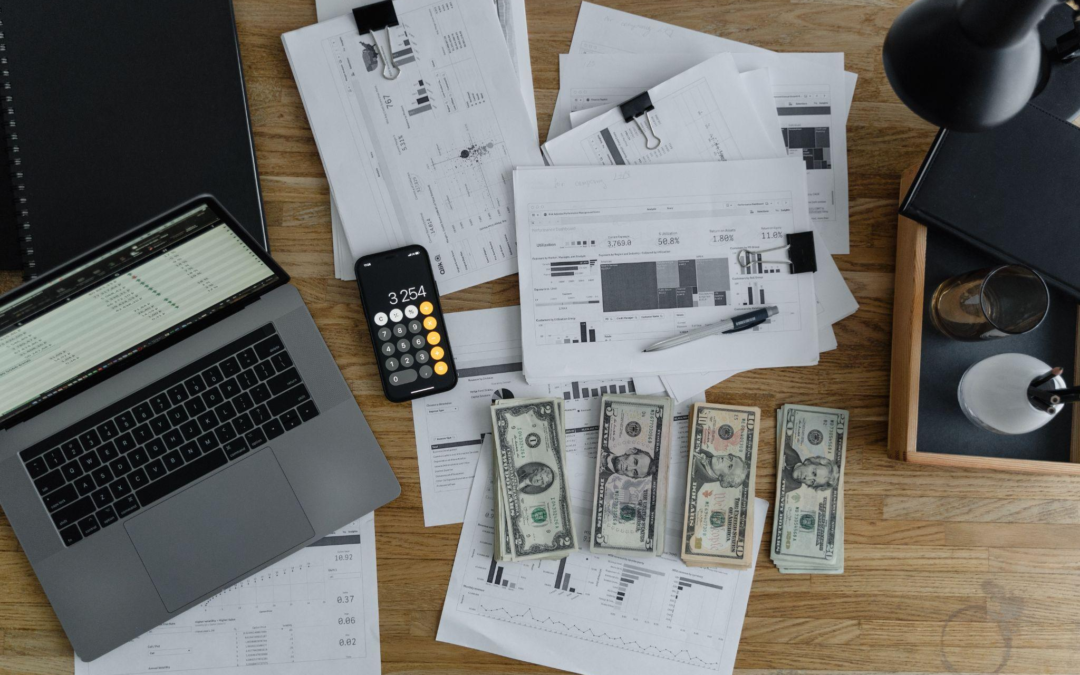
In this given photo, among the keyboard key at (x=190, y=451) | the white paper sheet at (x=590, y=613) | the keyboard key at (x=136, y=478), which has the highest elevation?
the keyboard key at (x=190, y=451)

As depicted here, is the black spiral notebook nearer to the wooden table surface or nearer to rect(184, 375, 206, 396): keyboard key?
the wooden table surface

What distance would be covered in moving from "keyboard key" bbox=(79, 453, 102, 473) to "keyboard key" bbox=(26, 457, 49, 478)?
4 centimetres

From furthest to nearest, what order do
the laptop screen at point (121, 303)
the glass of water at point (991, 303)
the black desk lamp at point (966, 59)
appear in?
the glass of water at point (991, 303)
the laptop screen at point (121, 303)
the black desk lamp at point (966, 59)

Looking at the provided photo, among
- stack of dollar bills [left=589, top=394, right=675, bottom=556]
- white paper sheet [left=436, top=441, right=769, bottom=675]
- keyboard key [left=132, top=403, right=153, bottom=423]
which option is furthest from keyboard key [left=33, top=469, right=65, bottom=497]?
stack of dollar bills [left=589, top=394, right=675, bottom=556]

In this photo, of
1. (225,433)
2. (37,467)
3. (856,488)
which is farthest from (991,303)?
(37,467)

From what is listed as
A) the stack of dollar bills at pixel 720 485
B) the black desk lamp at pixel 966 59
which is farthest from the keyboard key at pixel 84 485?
the black desk lamp at pixel 966 59

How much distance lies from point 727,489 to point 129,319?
0.70 metres

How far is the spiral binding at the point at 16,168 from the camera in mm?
775

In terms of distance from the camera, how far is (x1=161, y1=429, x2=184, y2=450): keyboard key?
79cm

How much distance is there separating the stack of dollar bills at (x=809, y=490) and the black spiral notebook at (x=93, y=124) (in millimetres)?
713

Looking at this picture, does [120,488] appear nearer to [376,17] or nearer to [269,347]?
[269,347]

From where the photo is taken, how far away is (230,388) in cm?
79

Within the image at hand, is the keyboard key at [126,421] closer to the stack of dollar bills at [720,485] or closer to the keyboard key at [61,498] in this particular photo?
the keyboard key at [61,498]

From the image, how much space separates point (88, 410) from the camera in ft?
2.56
